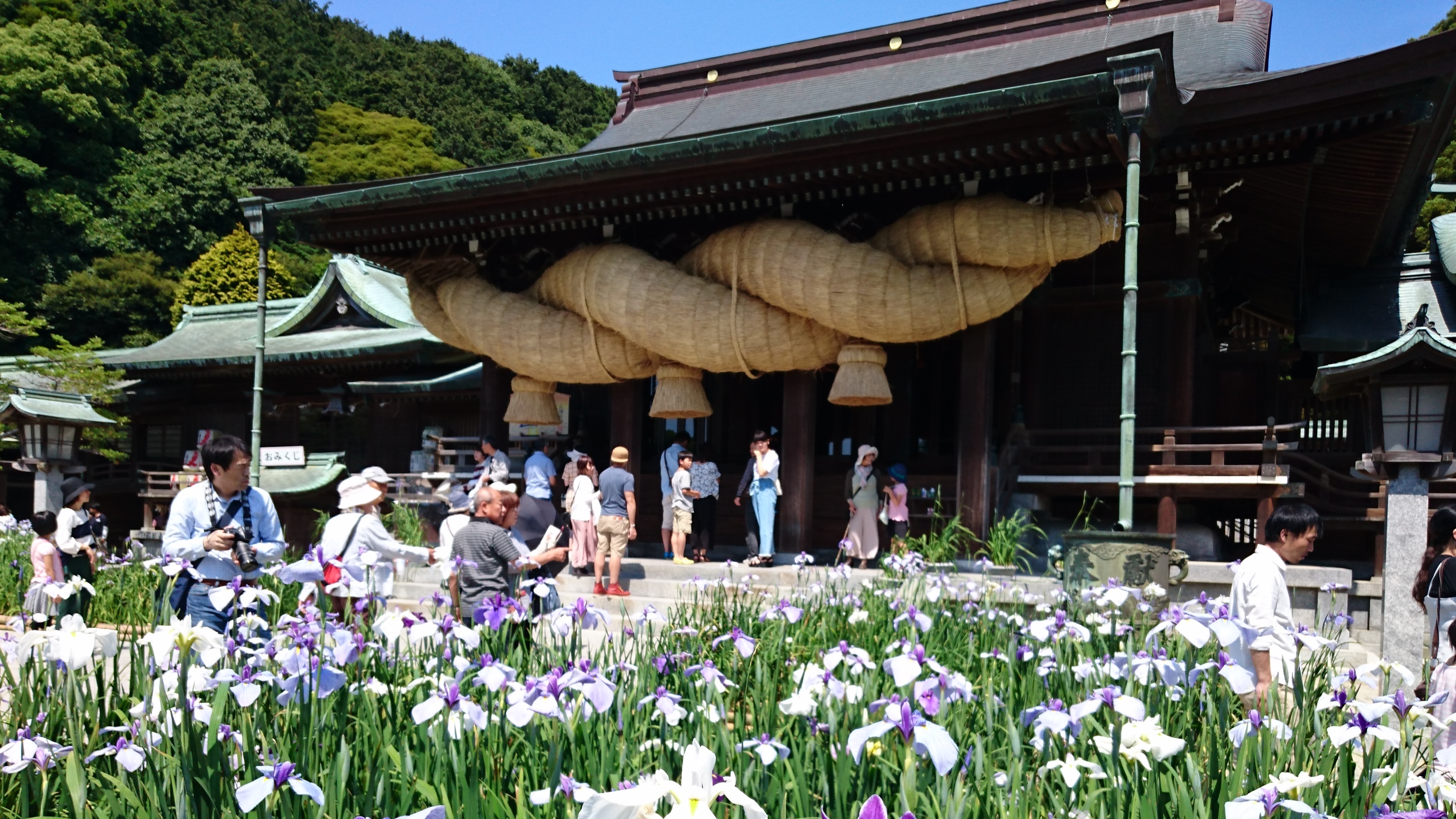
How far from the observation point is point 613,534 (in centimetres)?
823

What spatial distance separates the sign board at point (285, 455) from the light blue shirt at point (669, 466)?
683 centimetres

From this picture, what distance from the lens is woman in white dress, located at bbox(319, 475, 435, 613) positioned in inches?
137

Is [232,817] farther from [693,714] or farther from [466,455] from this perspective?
[466,455]

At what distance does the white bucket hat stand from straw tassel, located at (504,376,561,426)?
6466 mm

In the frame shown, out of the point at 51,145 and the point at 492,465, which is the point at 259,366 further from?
the point at 51,145

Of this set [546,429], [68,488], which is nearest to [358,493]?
A: [546,429]

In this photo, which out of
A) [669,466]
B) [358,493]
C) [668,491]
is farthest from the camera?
[668,491]

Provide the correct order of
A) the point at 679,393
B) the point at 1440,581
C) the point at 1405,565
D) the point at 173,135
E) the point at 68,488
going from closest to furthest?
1. the point at 1440,581
2. the point at 1405,565
3. the point at 679,393
4. the point at 68,488
5. the point at 173,135

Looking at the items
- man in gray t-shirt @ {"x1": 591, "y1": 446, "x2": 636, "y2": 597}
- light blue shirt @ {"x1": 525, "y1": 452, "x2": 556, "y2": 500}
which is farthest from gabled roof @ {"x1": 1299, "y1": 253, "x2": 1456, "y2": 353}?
light blue shirt @ {"x1": 525, "y1": 452, "x2": 556, "y2": 500}

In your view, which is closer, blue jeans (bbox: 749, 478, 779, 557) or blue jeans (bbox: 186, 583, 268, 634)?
blue jeans (bbox: 186, 583, 268, 634)

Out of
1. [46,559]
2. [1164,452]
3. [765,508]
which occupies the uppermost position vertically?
[1164,452]

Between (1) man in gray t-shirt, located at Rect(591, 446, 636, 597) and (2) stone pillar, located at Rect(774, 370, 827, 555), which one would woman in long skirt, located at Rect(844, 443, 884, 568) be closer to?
(2) stone pillar, located at Rect(774, 370, 827, 555)

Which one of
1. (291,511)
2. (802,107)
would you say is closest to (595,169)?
(802,107)

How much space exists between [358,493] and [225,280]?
2809 centimetres
